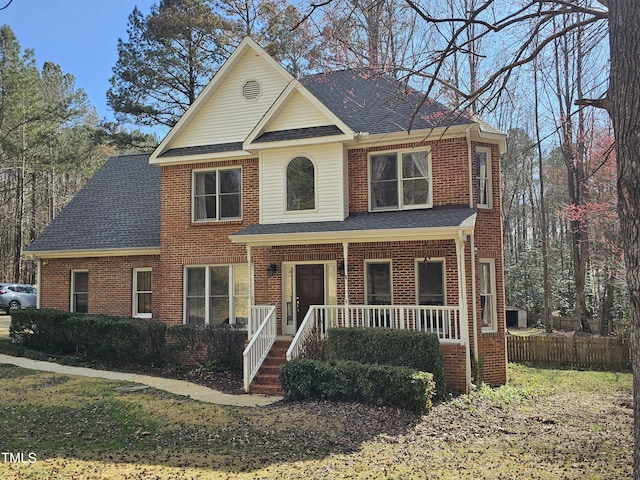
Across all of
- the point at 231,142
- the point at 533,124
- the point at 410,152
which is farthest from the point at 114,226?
the point at 533,124

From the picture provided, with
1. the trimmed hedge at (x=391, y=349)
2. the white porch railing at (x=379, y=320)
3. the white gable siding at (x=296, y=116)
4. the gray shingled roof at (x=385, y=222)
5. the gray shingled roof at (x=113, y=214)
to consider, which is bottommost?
the trimmed hedge at (x=391, y=349)

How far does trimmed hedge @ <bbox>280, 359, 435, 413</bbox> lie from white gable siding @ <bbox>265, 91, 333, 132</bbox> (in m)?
6.85

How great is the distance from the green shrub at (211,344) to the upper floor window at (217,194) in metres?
3.55

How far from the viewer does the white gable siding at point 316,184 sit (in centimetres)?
1386

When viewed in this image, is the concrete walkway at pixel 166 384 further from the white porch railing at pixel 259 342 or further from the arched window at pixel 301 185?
the arched window at pixel 301 185

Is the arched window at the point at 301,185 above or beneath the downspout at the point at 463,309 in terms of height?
above

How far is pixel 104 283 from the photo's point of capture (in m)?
16.9

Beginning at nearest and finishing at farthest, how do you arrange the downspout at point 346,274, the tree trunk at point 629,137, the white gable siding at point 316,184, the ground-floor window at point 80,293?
1. the tree trunk at point 629,137
2. the downspout at point 346,274
3. the white gable siding at point 316,184
4. the ground-floor window at point 80,293

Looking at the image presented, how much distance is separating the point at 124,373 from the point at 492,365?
31.5 feet

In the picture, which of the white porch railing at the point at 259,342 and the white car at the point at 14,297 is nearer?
the white porch railing at the point at 259,342

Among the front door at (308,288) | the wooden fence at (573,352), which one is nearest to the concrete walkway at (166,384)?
the front door at (308,288)

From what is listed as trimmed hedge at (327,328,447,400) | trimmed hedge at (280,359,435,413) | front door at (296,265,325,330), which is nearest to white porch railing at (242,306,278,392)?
front door at (296,265,325,330)

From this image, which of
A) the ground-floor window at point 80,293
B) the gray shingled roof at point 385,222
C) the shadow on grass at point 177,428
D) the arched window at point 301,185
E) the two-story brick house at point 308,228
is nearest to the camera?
the shadow on grass at point 177,428

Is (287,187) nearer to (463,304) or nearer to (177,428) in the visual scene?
(463,304)
